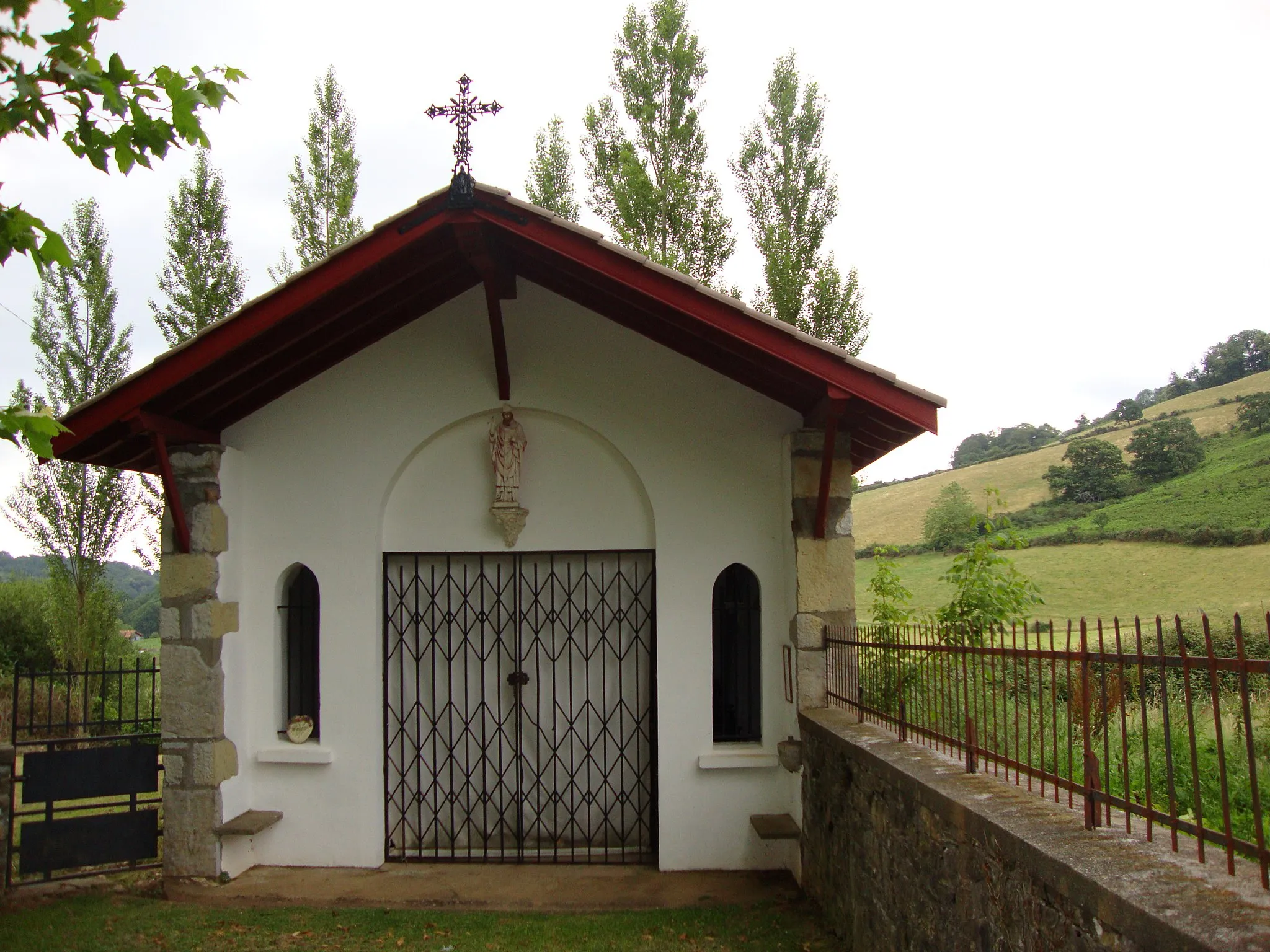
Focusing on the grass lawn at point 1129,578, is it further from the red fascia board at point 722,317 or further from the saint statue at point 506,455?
the red fascia board at point 722,317

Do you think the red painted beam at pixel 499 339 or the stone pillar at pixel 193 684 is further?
the stone pillar at pixel 193 684

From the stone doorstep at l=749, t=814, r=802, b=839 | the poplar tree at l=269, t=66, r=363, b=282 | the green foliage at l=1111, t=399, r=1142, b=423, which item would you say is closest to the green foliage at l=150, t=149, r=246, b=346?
the poplar tree at l=269, t=66, r=363, b=282

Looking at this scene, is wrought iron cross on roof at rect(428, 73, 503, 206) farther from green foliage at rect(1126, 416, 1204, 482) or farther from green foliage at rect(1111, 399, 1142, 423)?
green foliage at rect(1111, 399, 1142, 423)

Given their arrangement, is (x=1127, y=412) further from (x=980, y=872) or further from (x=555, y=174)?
(x=980, y=872)

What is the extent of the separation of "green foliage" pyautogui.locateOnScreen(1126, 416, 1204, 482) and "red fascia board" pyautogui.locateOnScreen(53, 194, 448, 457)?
27677 millimetres

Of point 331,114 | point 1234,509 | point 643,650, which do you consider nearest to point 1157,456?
point 1234,509

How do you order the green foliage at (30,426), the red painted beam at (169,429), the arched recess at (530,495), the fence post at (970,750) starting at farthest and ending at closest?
the arched recess at (530,495) → the red painted beam at (169,429) → the fence post at (970,750) → the green foliage at (30,426)

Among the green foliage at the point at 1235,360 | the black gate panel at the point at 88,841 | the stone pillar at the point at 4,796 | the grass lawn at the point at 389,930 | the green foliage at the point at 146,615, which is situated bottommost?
the grass lawn at the point at 389,930

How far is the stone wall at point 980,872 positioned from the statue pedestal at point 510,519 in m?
2.58

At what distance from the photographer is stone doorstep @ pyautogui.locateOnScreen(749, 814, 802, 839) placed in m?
6.34

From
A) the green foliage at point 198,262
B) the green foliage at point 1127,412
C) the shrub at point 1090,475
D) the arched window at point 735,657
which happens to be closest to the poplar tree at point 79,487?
the green foliage at point 198,262

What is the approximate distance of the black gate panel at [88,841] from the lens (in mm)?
6469

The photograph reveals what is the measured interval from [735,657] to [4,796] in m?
5.06

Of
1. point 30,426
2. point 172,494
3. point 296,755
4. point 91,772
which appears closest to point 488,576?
point 296,755
